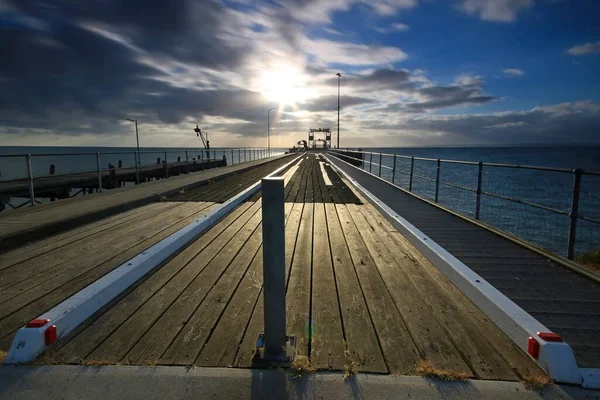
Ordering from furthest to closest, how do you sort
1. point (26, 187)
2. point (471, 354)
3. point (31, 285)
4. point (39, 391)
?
point (26, 187) < point (31, 285) < point (471, 354) < point (39, 391)

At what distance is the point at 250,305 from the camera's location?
285 centimetres

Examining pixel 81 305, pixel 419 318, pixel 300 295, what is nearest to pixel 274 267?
pixel 300 295

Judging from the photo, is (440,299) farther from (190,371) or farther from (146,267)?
(146,267)

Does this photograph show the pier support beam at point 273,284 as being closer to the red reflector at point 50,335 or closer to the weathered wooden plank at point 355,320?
the weathered wooden plank at point 355,320

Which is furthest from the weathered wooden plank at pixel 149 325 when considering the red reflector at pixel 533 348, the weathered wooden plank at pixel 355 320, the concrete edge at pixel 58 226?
the concrete edge at pixel 58 226

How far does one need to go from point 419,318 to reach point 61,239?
4.74 m

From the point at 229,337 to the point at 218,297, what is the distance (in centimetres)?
66

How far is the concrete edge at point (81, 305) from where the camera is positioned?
2.13 metres

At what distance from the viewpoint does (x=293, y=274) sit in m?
3.53

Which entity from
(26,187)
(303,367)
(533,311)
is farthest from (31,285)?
(26,187)

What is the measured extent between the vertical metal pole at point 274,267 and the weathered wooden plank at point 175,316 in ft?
2.43

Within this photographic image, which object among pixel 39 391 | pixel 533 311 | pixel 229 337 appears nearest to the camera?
pixel 39 391

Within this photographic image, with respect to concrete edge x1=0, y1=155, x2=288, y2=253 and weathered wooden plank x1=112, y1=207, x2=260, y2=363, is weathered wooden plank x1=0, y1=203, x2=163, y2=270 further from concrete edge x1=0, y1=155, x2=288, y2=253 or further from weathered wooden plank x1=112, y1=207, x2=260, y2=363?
weathered wooden plank x1=112, y1=207, x2=260, y2=363

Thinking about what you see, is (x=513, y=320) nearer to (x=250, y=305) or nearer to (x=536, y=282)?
(x=536, y=282)
